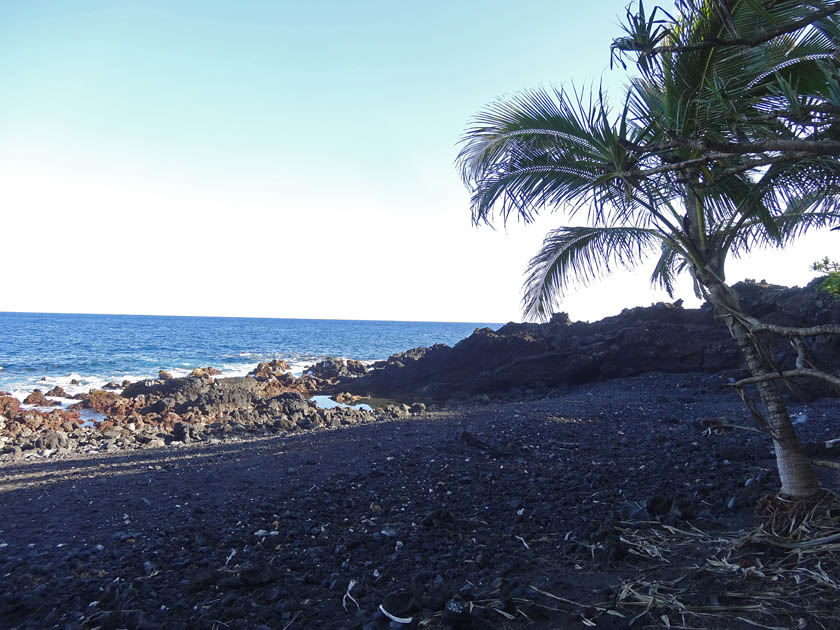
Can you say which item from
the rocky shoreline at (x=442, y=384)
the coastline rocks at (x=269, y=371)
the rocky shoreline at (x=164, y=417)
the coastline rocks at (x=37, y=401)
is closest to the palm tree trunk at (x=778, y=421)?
the rocky shoreline at (x=442, y=384)

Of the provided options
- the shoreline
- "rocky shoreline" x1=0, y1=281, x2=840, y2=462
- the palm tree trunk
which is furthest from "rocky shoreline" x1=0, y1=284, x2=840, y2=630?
"rocky shoreline" x1=0, y1=281, x2=840, y2=462

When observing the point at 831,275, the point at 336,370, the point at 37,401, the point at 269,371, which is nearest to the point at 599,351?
the point at 831,275

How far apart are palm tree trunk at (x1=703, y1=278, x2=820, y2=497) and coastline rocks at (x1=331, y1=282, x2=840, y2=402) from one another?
33.8 feet

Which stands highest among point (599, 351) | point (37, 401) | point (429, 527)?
point (599, 351)

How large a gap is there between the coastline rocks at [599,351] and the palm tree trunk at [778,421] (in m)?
10.3

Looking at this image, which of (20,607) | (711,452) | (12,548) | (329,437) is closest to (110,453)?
(329,437)

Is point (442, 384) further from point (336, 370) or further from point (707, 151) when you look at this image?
point (707, 151)

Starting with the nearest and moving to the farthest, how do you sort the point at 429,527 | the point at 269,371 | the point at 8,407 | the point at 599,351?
1. the point at 429,527
2. the point at 8,407
3. the point at 599,351
4. the point at 269,371

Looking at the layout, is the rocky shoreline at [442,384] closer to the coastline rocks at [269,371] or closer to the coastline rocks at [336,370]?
the coastline rocks at [336,370]

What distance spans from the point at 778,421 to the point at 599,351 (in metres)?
13.4

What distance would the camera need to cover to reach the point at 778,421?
4.30 m

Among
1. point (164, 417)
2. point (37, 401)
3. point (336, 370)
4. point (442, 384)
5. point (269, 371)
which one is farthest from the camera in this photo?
→ point (269, 371)

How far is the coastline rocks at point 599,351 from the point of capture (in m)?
14.6

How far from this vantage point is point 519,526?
496 cm
